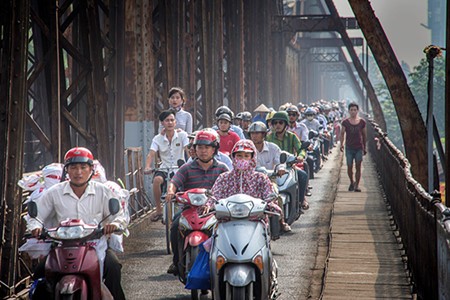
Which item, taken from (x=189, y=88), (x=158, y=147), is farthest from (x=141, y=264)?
(x=189, y=88)

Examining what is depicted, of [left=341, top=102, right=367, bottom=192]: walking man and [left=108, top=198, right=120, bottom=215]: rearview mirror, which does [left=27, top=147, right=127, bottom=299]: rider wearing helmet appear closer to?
[left=108, top=198, right=120, bottom=215]: rearview mirror

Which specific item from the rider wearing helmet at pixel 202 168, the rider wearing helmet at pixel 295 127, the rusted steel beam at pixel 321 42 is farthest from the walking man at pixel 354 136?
the rusted steel beam at pixel 321 42

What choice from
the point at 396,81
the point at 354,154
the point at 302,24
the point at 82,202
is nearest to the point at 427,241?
the point at 82,202

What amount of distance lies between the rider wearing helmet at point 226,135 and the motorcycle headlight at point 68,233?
6.74m

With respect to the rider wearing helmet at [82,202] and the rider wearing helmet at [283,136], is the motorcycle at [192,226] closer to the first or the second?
the rider wearing helmet at [82,202]

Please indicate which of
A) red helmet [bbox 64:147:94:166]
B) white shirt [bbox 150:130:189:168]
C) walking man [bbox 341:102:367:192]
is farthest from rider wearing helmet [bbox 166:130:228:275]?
walking man [bbox 341:102:367:192]

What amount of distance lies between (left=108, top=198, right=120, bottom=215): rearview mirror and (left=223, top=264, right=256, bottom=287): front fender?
0.96 meters

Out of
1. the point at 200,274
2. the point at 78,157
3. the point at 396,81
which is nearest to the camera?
the point at 78,157

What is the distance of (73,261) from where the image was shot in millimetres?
6504

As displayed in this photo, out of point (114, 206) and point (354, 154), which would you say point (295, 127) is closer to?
point (354, 154)

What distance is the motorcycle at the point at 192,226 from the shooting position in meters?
8.42

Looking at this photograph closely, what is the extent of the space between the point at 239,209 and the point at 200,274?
0.65 m

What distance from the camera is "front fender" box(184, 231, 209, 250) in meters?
8.38

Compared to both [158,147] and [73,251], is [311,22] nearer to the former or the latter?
[158,147]
